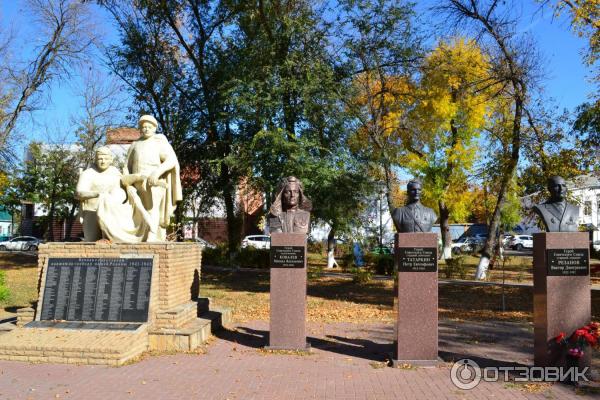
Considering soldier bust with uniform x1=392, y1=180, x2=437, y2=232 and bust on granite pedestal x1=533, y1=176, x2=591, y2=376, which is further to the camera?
soldier bust with uniform x1=392, y1=180, x2=437, y2=232

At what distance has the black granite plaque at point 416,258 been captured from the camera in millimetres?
7250

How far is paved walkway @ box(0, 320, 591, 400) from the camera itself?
588 centimetres

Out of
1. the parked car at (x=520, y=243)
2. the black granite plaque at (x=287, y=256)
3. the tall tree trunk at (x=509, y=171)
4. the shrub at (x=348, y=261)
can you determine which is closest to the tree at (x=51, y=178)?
the shrub at (x=348, y=261)

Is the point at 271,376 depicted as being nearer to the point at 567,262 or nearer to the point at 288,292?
the point at 288,292

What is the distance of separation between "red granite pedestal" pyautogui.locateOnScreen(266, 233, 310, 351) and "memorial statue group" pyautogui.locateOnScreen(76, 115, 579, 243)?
A: 0.72 metres

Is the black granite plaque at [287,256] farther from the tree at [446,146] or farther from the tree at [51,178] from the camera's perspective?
the tree at [51,178]

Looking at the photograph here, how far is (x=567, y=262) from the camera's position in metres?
6.81

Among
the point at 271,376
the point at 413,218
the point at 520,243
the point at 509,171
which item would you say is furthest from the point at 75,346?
the point at 520,243

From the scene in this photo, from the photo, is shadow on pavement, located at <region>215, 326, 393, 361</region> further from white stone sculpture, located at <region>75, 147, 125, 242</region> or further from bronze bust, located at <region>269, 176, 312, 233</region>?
white stone sculpture, located at <region>75, 147, 125, 242</region>

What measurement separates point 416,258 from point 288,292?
206 cm

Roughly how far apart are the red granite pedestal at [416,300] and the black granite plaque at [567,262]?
58.2 inches

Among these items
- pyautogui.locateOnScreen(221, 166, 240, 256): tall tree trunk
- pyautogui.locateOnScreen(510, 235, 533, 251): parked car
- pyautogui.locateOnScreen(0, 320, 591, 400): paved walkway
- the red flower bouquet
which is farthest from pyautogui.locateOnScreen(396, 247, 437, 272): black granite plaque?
pyautogui.locateOnScreen(510, 235, 533, 251): parked car

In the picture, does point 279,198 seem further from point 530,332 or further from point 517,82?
point 517,82

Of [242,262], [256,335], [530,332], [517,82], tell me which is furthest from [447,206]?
[256,335]
